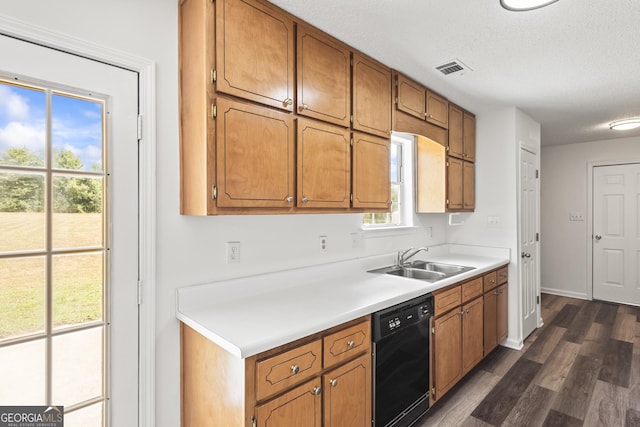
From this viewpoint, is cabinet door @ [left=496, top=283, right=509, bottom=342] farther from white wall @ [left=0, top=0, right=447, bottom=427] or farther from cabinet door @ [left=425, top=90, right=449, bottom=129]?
white wall @ [left=0, top=0, right=447, bottom=427]

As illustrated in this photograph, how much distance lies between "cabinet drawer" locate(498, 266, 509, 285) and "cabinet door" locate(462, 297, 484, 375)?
534mm

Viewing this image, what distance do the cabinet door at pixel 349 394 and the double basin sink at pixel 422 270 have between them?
1.02 meters

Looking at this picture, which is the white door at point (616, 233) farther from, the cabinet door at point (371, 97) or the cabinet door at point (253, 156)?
the cabinet door at point (253, 156)

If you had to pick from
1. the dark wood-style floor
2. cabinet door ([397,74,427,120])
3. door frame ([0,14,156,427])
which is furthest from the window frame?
door frame ([0,14,156,427])

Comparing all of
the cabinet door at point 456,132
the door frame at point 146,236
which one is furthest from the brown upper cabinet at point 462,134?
the door frame at point 146,236

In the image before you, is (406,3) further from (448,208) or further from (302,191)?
(448,208)

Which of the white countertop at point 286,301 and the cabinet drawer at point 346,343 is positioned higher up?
the white countertop at point 286,301

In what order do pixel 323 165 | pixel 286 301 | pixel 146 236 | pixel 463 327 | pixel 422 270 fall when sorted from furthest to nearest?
pixel 422 270
pixel 463 327
pixel 323 165
pixel 286 301
pixel 146 236

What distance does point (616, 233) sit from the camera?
4.78 meters

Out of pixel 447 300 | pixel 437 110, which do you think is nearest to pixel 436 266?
pixel 447 300

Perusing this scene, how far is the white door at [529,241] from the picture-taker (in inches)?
138

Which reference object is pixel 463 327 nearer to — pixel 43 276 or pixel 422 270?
pixel 422 270

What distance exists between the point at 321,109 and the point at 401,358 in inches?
59.9

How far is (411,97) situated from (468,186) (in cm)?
138
